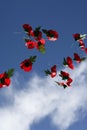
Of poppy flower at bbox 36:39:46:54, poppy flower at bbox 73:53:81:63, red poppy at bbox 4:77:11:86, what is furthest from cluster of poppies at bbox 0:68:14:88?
poppy flower at bbox 73:53:81:63

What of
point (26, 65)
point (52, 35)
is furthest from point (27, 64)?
point (52, 35)

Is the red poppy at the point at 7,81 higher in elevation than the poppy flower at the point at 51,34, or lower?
lower

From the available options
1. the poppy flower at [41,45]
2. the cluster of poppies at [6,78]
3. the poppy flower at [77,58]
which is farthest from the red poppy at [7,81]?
the poppy flower at [77,58]

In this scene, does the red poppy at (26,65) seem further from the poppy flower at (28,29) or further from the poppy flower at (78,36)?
the poppy flower at (78,36)

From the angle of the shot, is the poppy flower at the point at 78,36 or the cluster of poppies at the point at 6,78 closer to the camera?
the cluster of poppies at the point at 6,78

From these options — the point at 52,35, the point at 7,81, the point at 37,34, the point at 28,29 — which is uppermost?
the point at 28,29

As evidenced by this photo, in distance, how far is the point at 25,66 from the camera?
10.8m

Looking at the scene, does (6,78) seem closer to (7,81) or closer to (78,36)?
(7,81)

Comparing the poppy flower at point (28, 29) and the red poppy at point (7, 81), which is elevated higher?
the poppy flower at point (28, 29)

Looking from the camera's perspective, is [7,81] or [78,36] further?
[78,36]

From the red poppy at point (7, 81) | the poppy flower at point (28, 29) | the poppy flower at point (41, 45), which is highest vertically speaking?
the poppy flower at point (28, 29)

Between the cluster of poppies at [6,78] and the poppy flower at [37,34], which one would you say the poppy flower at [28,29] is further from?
the cluster of poppies at [6,78]

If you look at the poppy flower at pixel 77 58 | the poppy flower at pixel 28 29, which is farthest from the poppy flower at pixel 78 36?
the poppy flower at pixel 28 29

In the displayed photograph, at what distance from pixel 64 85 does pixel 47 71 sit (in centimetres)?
99
